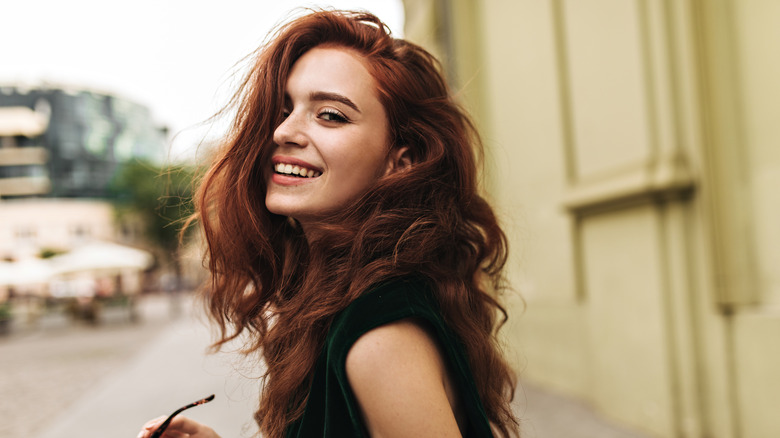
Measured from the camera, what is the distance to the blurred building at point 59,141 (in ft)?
164

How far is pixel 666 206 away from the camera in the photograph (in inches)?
160

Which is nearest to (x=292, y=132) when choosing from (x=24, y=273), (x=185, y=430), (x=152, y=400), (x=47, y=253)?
(x=185, y=430)

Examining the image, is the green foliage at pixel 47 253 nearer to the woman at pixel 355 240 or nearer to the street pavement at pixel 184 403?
the street pavement at pixel 184 403

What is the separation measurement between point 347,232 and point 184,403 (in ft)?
18.9

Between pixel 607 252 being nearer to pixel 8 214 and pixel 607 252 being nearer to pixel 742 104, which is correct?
pixel 742 104

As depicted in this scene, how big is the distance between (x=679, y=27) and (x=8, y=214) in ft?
181

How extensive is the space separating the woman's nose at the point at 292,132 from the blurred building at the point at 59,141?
5079cm

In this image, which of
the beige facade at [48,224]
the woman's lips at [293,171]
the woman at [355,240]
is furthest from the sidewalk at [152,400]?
the beige facade at [48,224]

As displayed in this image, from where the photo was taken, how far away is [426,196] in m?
1.47

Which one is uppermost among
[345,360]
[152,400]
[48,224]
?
[48,224]

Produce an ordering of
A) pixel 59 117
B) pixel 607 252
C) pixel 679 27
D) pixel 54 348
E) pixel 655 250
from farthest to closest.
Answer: pixel 59 117 < pixel 54 348 < pixel 607 252 < pixel 655 250 < pixel 679 27

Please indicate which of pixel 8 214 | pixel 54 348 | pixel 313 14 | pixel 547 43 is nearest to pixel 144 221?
pixel 8 214

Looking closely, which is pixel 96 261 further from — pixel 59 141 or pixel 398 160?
pixel 59 141

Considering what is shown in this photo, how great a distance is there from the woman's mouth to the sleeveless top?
0.33 meters
